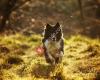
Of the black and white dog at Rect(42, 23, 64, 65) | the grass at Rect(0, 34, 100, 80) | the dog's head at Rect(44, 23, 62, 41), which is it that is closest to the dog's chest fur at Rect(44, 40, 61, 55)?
the black and white dog at Rect(42, 23, 64, 65)

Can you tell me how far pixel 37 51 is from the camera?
1129 cm

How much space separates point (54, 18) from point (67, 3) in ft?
10.2

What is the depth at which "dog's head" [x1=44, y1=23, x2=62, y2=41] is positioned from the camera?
9.06m

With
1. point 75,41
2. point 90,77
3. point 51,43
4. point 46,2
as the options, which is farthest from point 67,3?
point 90,77

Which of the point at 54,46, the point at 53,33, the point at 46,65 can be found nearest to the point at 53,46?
the point at 54,46

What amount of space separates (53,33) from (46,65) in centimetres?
92

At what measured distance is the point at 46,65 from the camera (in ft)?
29.7

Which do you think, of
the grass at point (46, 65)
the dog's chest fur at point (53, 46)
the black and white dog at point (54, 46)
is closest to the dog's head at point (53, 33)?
the black and white dog at point (54, 46)

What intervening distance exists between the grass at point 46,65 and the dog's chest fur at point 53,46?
411mm

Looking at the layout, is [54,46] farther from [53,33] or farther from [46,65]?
[46,65]

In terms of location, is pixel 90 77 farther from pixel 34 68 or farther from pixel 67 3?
pixel 67 3

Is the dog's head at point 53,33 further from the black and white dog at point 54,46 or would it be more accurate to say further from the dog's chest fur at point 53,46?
the dog's chest fur at point 53,46

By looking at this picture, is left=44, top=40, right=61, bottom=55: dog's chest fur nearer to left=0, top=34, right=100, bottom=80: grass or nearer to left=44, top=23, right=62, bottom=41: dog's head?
left=44, top=23, right=62, bottom=41: dog's head

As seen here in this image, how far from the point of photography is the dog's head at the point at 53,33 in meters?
9.06
